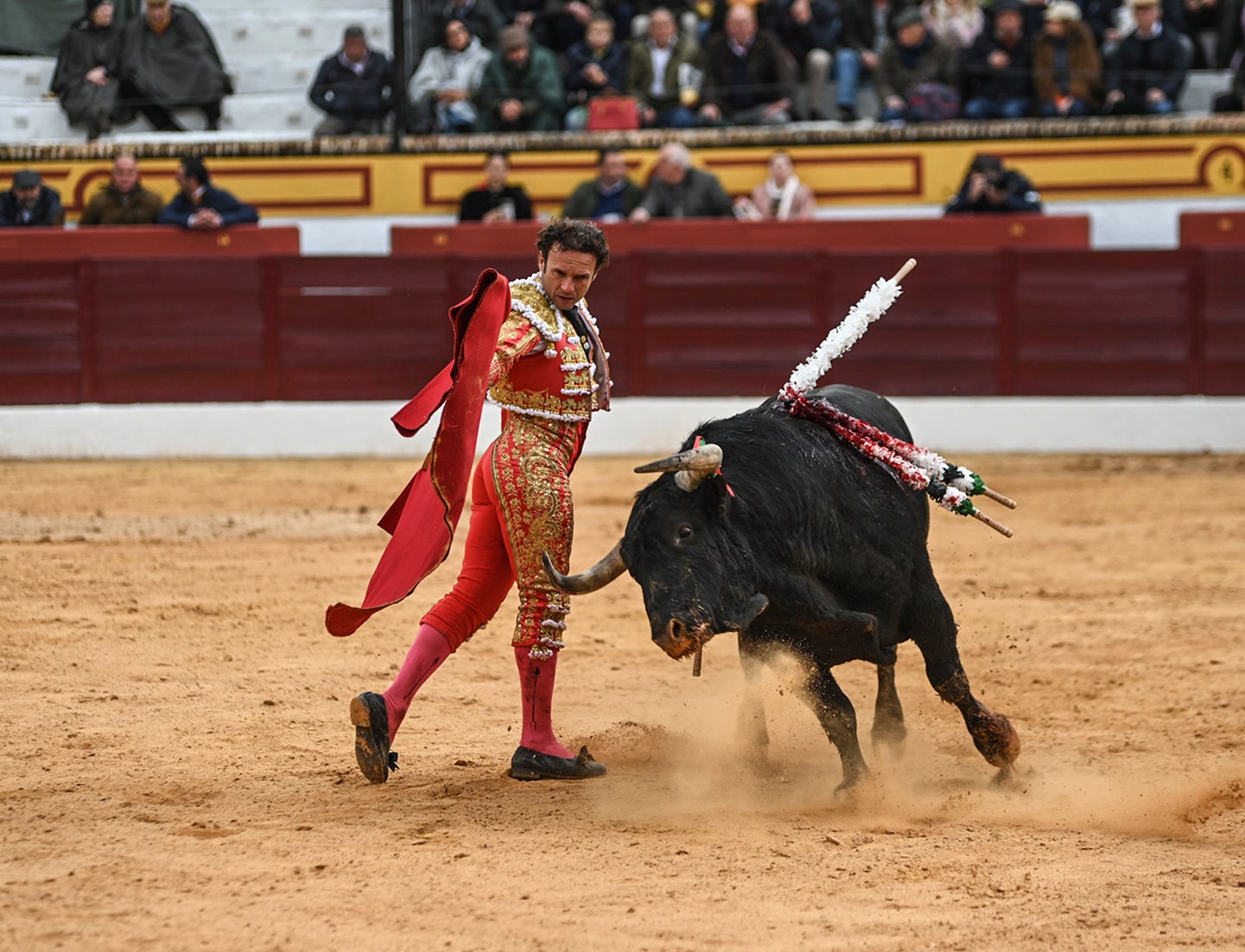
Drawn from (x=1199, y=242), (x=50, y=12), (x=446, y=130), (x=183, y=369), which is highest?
(x=50, y=12)

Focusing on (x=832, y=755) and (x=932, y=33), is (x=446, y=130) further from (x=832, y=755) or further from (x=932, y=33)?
(x=832, y=755)

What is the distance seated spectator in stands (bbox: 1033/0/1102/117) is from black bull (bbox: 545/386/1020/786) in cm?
696

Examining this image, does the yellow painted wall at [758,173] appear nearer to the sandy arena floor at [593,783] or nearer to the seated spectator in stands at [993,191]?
the seated spectator in stands at [993,191]

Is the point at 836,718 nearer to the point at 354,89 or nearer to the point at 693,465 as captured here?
the point at 693,465

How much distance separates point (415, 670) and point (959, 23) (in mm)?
8096

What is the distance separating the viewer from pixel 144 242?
35.2 feet

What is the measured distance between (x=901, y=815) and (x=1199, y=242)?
7747 millimetres

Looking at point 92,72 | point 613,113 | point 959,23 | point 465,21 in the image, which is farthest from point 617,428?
point 92,72

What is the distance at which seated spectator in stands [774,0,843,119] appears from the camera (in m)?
10.8

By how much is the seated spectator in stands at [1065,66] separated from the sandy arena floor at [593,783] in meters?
4.28

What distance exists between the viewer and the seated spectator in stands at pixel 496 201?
1065 cm

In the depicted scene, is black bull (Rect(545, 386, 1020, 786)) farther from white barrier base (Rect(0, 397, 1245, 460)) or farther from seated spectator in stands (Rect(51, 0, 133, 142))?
seated spectator in stands (Rect(51, 0, 133, 142))

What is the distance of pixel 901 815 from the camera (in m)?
3.76

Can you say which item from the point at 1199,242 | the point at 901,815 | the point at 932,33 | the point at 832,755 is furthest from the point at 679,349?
the point at 901,815
